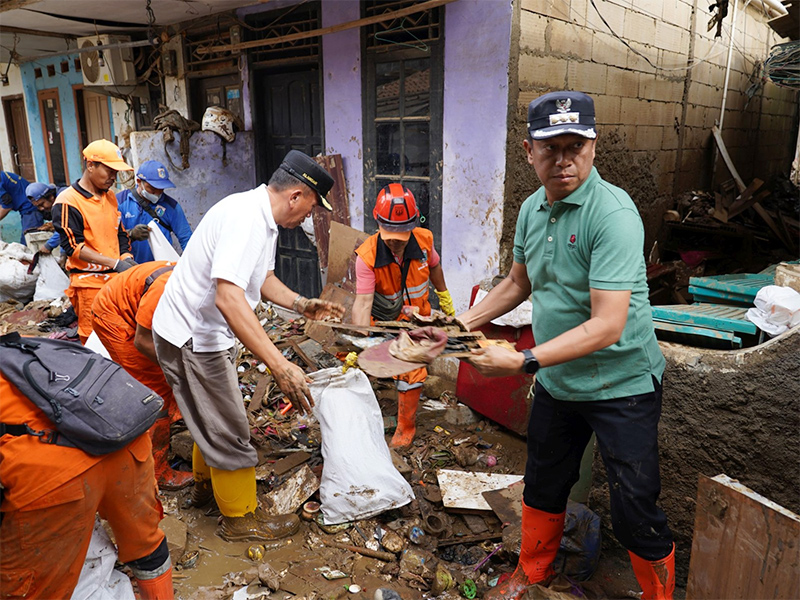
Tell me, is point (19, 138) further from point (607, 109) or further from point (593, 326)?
point (593, 326)

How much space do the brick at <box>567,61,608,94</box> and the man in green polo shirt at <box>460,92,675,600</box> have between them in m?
3.67

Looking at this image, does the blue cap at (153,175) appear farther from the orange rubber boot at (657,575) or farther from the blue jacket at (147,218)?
the orange rubber boot at (657,575)

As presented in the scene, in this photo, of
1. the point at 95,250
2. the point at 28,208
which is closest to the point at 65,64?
the point at 28,208

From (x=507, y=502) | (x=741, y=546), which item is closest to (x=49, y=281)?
(x=507, y=502)

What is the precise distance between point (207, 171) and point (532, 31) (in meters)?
4.38

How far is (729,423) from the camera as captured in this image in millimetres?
2727

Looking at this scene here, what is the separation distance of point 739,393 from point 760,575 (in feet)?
4.15

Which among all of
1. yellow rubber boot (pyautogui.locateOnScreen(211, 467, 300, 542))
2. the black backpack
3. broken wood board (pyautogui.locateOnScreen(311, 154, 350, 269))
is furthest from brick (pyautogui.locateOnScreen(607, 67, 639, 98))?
the black backpack

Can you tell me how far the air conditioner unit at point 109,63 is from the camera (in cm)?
810

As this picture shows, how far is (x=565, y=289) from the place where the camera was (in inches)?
90.8

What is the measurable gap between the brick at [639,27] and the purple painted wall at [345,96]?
9.75 ft

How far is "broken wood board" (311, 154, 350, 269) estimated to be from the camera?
254 inches

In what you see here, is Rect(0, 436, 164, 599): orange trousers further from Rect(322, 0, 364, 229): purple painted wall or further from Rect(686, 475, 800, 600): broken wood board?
Rect(322, 0, 364, 229): purple painted wall

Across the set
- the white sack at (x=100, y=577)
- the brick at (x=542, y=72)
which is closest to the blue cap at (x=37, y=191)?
the brick at (x=542, y=72)
